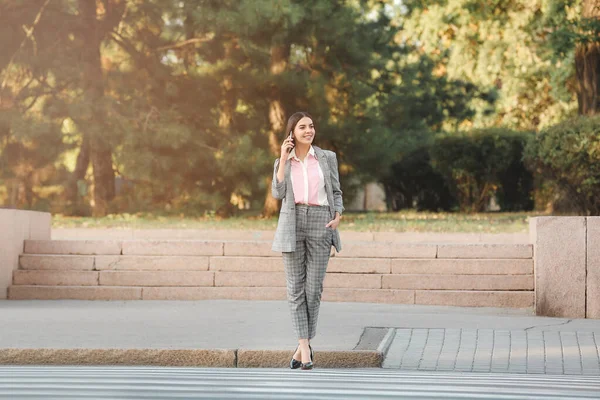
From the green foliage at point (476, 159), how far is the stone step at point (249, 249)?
17.6 meters

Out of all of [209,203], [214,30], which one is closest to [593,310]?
[214,30]

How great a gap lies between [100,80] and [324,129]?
5.52 metres

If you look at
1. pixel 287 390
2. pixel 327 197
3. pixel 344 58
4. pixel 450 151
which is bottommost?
pixel 287 390

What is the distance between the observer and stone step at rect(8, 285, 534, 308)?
1391 centimetres

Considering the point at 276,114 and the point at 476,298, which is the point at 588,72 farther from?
the point at 476,298

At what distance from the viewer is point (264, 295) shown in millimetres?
14336

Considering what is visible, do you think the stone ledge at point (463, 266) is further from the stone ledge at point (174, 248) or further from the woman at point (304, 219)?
the woman at point (304, 219)

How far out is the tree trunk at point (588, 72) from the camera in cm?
2477

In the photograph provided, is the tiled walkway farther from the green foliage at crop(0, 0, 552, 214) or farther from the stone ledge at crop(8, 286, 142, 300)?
the green foliage at crop(0, 0, 552, 214)

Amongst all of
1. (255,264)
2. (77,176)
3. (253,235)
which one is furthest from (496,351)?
(77,176)

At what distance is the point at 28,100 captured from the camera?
3078 cm

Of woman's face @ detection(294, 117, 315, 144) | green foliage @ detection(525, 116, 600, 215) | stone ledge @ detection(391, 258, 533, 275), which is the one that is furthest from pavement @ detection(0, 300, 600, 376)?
green foliage @ detection(525, 116, 600, 215)

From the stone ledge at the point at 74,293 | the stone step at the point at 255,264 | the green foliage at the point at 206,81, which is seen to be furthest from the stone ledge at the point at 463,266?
the green foliage at the point at 206,81

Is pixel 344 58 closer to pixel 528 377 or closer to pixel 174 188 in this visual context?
pixel 174 188
